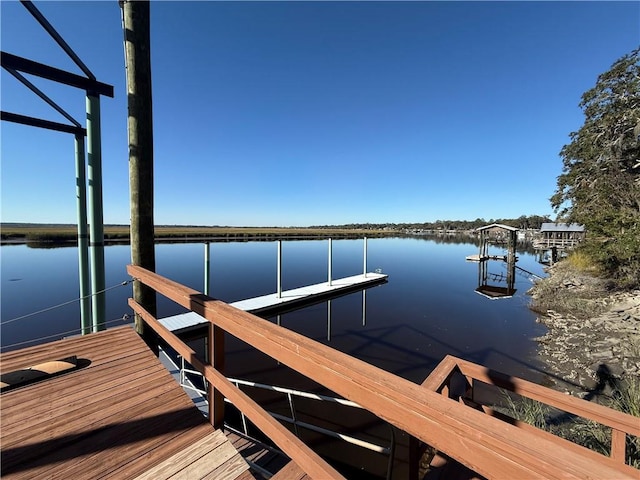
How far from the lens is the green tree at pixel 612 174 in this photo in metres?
9.77

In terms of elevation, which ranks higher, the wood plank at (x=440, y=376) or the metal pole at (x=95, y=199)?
the metal pole at (x=95, y=199)

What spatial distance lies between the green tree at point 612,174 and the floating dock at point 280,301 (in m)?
9.21

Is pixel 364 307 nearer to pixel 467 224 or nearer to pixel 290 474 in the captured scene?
pixel 290 474

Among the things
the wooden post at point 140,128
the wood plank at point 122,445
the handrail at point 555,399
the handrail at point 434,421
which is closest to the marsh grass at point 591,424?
the handrail at point 555,399

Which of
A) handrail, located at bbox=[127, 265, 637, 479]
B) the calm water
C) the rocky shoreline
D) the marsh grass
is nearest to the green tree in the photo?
the rocky shoreline

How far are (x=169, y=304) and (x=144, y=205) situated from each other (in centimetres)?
803

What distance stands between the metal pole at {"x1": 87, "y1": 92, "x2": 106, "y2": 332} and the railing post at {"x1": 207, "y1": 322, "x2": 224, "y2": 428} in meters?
2.52

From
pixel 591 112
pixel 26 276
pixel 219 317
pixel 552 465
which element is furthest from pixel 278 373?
pixel 591 112

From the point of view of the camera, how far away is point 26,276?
47.3ft

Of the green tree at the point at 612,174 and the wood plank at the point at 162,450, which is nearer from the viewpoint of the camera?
the wood plank at the point at 162,450

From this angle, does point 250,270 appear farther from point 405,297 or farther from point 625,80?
point 625,80

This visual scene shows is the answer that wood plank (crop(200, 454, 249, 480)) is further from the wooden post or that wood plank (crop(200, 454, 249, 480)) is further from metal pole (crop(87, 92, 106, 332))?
metal pole (crop(87, 92, 106, 332))

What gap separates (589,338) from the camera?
6.68m

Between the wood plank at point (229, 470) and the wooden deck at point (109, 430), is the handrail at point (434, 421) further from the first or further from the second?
the wooden deck at point (109, 430)
